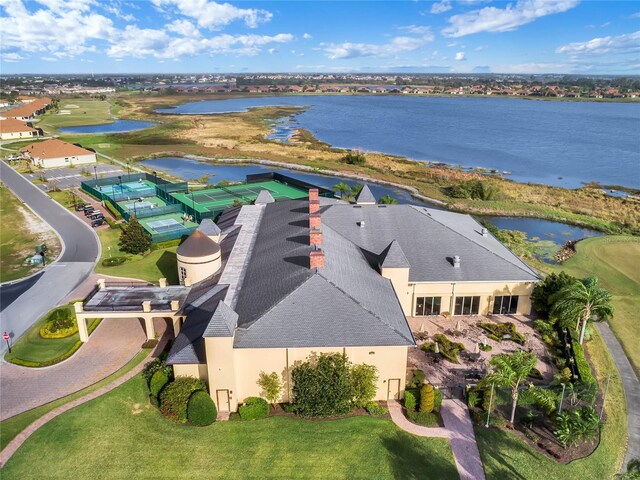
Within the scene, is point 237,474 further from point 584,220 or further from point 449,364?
point 584,220

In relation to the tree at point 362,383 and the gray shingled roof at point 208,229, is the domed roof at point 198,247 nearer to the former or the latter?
the gray shingled roof at point 208,229

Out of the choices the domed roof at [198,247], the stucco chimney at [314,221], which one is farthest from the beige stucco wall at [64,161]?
the stucco chimney at [314,221]

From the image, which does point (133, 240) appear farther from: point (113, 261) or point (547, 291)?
point (547, 291)

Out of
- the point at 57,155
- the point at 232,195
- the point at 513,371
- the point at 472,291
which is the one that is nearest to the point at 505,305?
the point at 472,291

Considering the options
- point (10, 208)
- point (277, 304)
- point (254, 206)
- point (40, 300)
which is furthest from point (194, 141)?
point (277, 304)

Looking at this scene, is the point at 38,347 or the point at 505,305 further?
the point at 505,305

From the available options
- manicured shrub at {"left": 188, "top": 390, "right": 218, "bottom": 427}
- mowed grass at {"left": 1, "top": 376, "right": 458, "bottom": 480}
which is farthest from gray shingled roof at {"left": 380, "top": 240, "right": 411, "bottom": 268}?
manicured shrub at {"left": 188, "top": 390, "right": 218, "bottom": 427}
